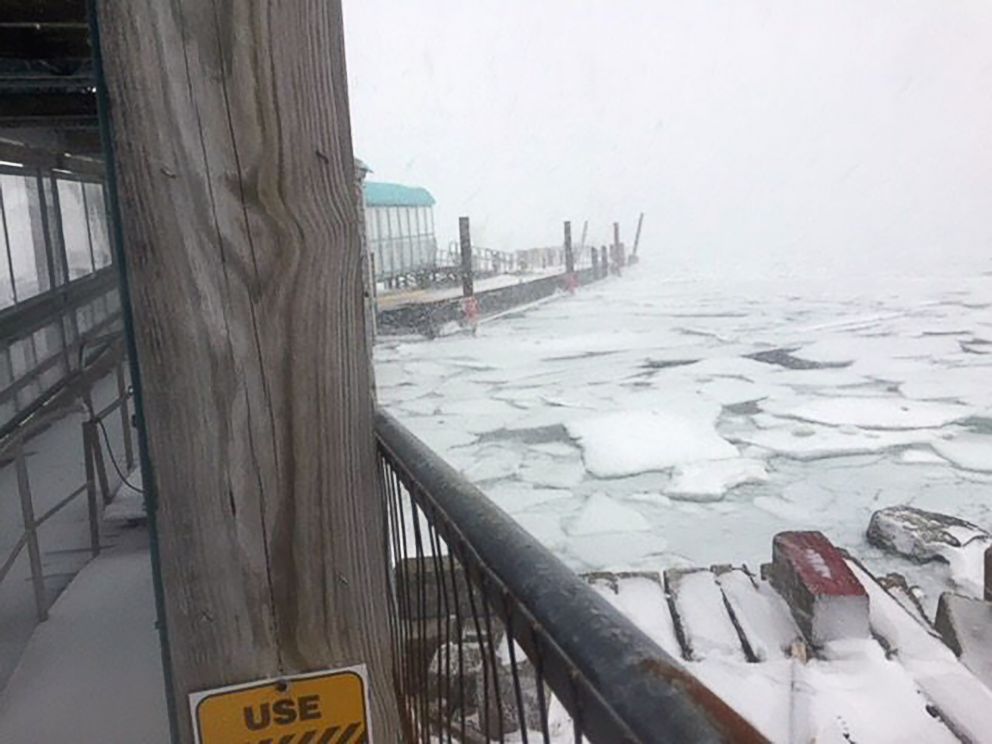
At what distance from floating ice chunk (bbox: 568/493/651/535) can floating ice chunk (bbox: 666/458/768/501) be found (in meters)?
0.68

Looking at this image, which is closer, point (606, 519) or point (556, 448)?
point (606, 519)

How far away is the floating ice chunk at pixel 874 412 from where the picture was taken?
1090 cm

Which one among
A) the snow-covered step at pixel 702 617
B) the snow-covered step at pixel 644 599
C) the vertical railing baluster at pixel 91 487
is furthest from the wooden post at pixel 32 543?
the snow-covered step at pixel 702 617

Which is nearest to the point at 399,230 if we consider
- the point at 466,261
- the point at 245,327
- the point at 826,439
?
the point at 466,261

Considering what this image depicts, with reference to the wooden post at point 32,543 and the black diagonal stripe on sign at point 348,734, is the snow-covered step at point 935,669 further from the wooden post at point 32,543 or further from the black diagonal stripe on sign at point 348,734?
the wooden post at point 32,543

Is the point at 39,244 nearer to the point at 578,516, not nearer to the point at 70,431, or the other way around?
the point at 70,431

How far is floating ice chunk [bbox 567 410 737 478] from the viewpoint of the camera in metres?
9.45

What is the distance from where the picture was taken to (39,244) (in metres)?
7.61

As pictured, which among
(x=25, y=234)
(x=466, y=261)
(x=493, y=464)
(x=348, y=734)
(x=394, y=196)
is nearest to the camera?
(x=348, y=734)

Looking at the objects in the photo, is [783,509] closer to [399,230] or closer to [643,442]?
[643,442]

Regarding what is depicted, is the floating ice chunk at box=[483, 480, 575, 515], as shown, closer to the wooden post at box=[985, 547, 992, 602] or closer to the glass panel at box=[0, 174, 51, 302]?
the wooden post at box=[985, 547, 992, 602]

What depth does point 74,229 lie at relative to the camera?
8.77 meters

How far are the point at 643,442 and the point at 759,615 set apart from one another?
573cm

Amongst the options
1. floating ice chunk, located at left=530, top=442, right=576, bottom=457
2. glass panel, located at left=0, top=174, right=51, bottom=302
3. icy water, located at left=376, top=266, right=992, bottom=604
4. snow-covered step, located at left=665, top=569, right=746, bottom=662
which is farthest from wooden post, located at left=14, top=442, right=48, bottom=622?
floating ice chunk, located at left=530, top=442, right=576, bottom=457
